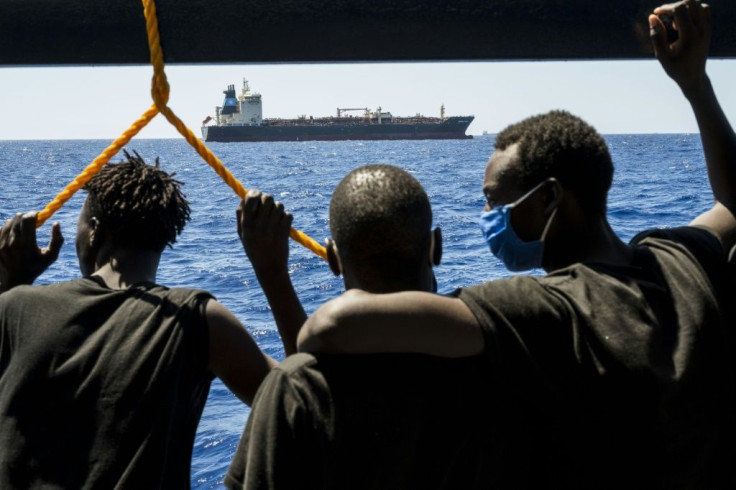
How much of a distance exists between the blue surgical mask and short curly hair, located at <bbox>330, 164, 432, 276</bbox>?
23 cm

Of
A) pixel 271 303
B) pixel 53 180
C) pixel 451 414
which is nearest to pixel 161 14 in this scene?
pixel 271 303

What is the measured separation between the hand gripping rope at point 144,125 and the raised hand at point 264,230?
0.05m

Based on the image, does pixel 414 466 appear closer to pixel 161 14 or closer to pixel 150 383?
pixel 150 383

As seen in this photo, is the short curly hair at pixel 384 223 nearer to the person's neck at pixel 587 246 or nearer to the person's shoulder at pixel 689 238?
the person's neck at pixel 587 246

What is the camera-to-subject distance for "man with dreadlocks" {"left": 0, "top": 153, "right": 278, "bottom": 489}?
1.70 m

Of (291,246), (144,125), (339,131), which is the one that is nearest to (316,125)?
(339,131)

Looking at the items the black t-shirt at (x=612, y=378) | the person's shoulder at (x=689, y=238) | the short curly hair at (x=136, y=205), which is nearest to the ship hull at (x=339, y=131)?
the short curly hair at (x=136, y=205)

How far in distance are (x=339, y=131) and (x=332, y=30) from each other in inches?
2928

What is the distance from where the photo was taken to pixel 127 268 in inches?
75.5

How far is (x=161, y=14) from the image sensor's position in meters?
1.83

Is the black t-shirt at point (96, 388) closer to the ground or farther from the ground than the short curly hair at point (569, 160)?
closer to the ground

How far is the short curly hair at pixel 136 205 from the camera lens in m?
1.94

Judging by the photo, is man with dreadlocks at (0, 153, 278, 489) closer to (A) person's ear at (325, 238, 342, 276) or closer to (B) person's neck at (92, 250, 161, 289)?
(B) person's neck at (92, 250, 161, 289)

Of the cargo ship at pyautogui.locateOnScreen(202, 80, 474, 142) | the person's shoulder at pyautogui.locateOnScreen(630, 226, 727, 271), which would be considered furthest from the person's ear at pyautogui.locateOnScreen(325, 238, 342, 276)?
the cargo ship at pyautogui.locateOnScreen(202, 80, 474, 142)
